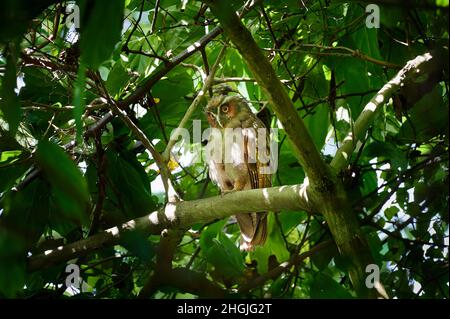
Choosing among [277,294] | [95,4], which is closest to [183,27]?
[277,294]

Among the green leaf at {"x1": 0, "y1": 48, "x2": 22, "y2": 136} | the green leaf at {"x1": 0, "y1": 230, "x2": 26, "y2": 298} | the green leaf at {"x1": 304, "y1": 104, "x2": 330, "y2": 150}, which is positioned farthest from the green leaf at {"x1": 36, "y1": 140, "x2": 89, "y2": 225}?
the green leaf at {"x1": 304, "y1": 104, "x2": 330, "y2": 150}

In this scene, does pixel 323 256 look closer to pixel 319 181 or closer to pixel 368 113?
pixel 368 113

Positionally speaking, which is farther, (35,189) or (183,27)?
(183,27)

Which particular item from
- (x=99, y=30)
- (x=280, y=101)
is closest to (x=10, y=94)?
(x=99, y=30)

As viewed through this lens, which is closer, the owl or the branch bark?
the branch bark

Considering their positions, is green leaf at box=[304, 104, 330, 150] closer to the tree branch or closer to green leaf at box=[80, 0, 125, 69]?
the tree branch

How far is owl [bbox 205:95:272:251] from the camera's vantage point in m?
4.02

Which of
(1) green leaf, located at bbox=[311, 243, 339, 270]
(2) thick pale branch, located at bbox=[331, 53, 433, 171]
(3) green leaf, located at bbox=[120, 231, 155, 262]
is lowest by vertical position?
(3) green leaf, located at bbox=[120, 231, 155, 262]

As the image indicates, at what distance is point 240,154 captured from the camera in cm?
414

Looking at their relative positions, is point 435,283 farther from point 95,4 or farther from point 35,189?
point 95,4

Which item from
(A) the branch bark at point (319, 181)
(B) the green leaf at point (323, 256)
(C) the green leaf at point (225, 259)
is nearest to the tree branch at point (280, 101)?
(A) the branch bark at point (319, 181)

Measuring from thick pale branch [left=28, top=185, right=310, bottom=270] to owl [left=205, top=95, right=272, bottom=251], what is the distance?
114cm
